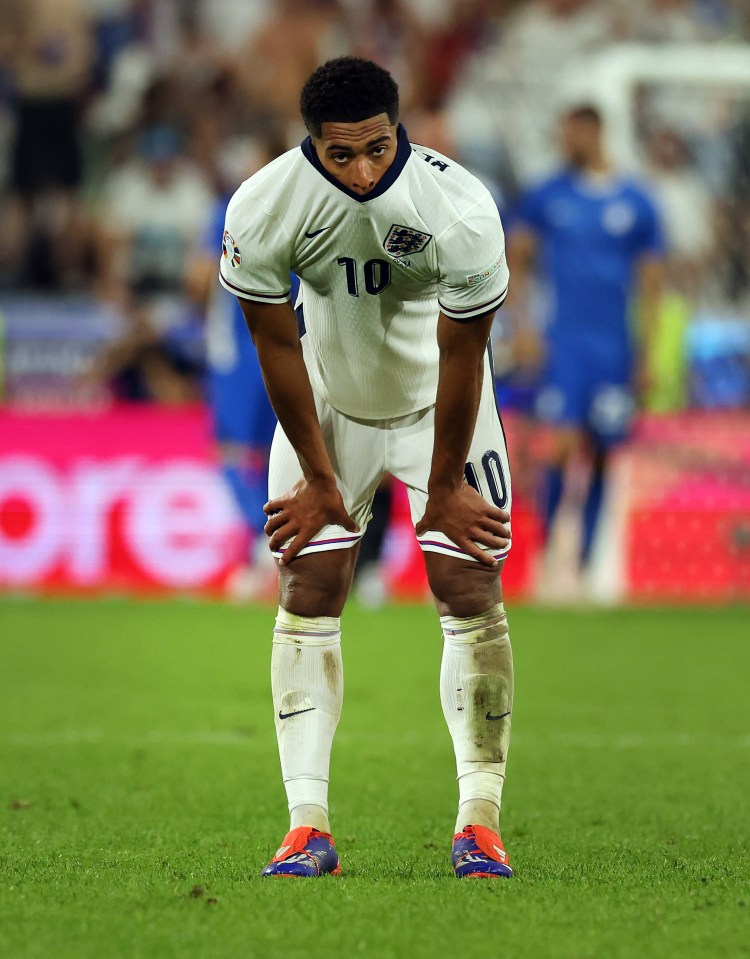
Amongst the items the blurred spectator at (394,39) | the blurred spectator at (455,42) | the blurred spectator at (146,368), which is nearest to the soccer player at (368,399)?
the blurred spectator at (146,368)

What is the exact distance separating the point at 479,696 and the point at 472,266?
1.00 m

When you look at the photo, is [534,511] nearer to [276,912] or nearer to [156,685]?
[156,685]

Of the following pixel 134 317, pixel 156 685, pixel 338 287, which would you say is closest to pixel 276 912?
pixel 338 287

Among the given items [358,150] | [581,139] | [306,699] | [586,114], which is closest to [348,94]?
[358,150]

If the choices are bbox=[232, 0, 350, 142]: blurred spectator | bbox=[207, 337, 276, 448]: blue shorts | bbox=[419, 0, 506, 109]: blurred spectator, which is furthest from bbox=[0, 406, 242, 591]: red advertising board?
bbox=[419, 0, 506, 109]: blurred spectator

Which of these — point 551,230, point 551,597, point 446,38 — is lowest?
point 551,597

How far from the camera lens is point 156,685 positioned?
6906 millimetres

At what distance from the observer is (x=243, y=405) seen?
934cm

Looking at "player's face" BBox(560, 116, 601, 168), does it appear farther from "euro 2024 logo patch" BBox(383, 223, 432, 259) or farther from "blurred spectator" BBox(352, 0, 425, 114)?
"euro 2024 logo patch" BBox(383, 223, 432, 259)

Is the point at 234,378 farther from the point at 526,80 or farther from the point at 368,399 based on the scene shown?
the point at 526,80

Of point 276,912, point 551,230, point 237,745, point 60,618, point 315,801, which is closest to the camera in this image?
point 276,912

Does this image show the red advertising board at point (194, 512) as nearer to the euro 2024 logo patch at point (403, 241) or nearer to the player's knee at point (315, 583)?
the player's knee at point (315, 583)

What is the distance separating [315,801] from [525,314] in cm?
761

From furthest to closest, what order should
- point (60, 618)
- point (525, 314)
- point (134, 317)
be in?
point (134, 317), point (525, 314), point (60, 618)
